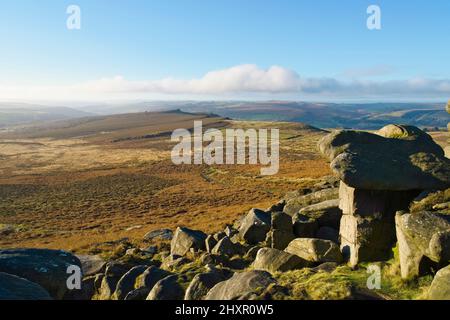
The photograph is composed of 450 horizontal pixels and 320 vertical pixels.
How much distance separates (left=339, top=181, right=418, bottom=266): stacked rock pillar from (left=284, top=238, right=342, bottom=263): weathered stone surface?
65 centimetres

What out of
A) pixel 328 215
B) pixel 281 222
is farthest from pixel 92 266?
pixel 328 215

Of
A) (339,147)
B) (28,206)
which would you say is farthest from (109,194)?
(339,147)

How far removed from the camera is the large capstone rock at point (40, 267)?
1365cm

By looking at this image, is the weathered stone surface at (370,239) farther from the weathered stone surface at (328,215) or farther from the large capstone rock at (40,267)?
the large capstone rock at (40,267)

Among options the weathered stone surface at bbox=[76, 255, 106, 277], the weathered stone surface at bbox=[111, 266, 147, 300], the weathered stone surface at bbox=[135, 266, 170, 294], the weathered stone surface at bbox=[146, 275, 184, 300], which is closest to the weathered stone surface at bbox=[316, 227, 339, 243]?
the weathered stone surface at bbox=[135, 266, 170, 294]

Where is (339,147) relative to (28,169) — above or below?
above

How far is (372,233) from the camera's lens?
591 inches

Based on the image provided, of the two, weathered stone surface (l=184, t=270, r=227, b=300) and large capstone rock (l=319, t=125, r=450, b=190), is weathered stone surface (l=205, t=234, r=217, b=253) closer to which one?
weathered stone surface (l=184, t=270, r=227, b=300)

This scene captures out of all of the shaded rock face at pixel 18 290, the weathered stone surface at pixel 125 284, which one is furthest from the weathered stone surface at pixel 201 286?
the shaded rock face at pixel 18 290

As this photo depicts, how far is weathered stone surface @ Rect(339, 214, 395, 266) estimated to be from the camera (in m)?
14.8

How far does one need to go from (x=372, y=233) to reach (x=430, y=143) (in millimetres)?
5009

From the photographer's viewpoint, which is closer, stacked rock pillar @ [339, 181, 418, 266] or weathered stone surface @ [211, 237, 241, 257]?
stacked rock pillar @ [339, 181, 418, 266]

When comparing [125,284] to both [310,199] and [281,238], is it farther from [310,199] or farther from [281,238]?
[310,199]
